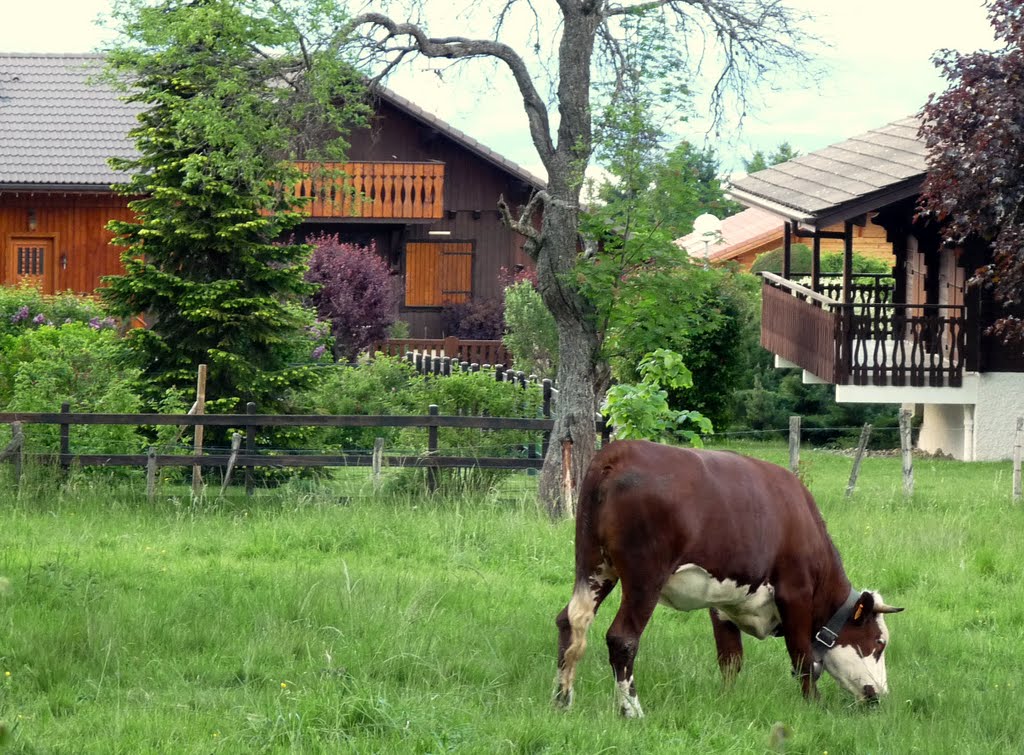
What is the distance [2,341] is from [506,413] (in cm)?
823

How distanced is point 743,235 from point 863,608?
47.3 m

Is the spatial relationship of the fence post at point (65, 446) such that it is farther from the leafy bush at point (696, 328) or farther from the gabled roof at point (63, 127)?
the gabled roof at point (63, 127)

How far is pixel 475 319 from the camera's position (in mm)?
35094

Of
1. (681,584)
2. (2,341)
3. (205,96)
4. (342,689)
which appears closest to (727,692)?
(681,584)

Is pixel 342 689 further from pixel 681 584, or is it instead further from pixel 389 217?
pixel 389 217

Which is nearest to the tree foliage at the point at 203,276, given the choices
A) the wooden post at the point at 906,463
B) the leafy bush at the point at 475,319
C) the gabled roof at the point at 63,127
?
the wooden post at the point at 906,463

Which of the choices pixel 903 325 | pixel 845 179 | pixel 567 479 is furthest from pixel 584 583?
pixel 845 179

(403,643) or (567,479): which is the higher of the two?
(567,479)

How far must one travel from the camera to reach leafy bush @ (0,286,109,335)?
2445 cm

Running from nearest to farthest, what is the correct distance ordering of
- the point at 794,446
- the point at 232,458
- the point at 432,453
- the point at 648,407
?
the point at 648,407
the point at 232,458
the point at 432,453
the point at 794,446

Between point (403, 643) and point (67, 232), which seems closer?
point (403, 643)

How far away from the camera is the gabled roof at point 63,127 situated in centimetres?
3102

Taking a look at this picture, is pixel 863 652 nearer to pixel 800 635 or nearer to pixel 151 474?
pixel 800 635

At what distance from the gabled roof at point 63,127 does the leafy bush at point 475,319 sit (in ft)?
10.4
